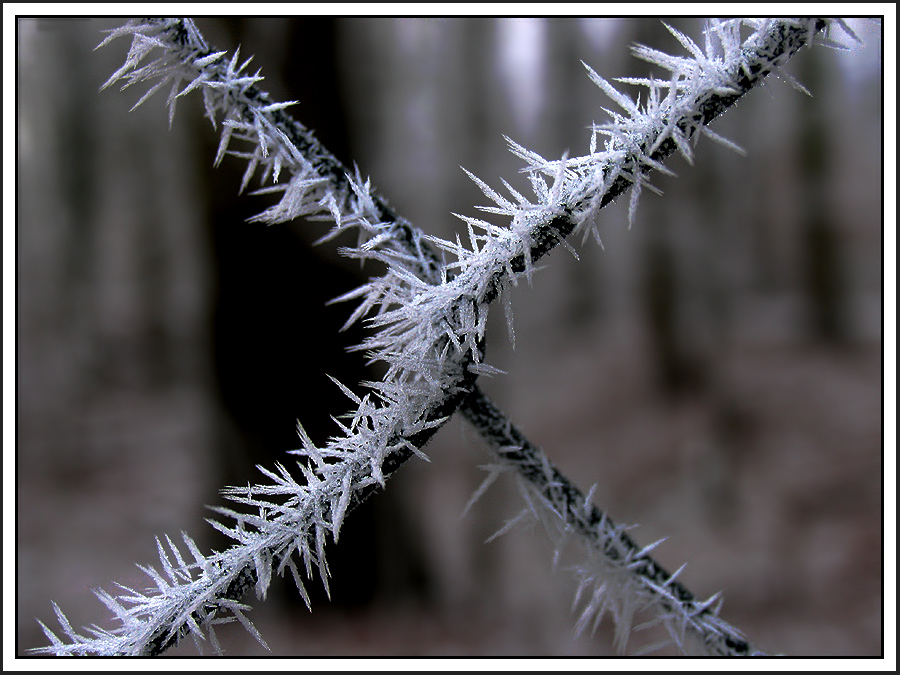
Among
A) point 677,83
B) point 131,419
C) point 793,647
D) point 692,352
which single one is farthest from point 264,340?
point 131,419

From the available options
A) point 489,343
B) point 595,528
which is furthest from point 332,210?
point 489,343

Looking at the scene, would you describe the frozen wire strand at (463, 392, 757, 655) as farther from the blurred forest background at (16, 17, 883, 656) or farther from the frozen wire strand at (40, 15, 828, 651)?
the blurred forest background at (16, 17, 883, 656)

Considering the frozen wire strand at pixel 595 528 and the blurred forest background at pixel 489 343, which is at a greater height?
the blurred forest background at pixel 489 343

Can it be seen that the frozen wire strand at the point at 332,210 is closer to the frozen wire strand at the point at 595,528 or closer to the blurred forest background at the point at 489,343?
the frozen wire strand at the point at 595,528

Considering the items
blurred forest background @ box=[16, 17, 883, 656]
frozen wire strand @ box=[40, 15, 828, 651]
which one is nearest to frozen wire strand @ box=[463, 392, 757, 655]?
frozen wire strand @ box=[40, 15, 828, 651]

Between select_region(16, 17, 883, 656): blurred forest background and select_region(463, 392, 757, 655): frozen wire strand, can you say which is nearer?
select_region(463, 392, 757, 655): frozen wire strand

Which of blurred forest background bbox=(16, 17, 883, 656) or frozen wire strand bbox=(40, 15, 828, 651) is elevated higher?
blurred forest background bbox=(16, 17, 883, 656)

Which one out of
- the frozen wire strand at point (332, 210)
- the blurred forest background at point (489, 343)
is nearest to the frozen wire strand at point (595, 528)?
the frozen wire strand at point (332, 210)

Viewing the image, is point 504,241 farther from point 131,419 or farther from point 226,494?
point 131,419
